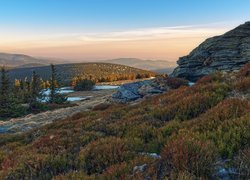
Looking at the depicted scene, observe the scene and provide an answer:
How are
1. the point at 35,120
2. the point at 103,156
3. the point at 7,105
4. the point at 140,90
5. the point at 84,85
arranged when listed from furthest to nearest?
the point at 84,85 → the point at 7,105 → the point at 35,120 → the point at 140,90 → the point at 103,156

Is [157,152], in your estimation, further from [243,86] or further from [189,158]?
[243,86]

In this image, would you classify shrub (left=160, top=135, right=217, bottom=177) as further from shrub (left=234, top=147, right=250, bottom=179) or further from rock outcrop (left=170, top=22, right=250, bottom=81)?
rock outcrop (left=170, top=22, right=250, bottom=81)

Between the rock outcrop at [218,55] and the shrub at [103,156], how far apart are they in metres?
24.2

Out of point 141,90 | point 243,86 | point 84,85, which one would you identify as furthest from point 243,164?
point 84,85

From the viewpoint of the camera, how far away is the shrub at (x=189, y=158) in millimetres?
5582

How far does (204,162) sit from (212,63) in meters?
27.4

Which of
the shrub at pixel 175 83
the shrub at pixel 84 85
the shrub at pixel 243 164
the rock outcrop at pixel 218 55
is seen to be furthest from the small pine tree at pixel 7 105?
the shrub at pixel 84 85

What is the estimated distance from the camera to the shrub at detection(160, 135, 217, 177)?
5582 millimetres

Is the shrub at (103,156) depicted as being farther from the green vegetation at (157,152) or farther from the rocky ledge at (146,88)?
the rocky ledge at (146,88)

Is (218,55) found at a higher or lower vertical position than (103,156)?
→ higher

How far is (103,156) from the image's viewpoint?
715 centimetres

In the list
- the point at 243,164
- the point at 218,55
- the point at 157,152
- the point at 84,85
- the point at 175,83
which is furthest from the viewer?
the point at 84,85

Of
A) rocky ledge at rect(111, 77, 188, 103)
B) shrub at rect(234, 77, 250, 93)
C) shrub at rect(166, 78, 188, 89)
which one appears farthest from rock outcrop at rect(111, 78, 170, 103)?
shrub at rect(234, 77, 250, 93)

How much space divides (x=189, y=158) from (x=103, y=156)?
2.13 meters
